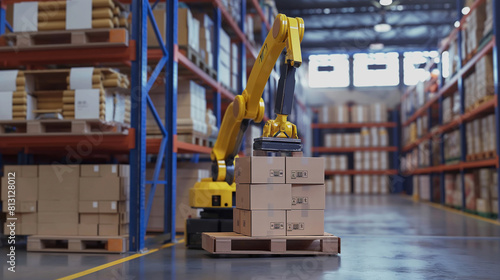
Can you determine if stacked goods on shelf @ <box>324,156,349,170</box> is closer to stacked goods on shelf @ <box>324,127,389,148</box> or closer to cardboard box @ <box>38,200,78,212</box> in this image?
stacked goods on shelf @ <box>324,127,389,148</box>

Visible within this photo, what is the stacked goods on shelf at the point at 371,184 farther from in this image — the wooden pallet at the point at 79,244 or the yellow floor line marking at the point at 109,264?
the wooden pallet at the point at 79,244

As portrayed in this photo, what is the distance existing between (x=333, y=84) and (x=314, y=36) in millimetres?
2970

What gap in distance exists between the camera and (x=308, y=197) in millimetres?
5348

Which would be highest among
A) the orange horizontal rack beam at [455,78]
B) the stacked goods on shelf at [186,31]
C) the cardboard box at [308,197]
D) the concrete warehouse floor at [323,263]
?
the orange horizontal rack beam at [455,78]

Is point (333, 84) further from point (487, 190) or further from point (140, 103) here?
point (140, 103)

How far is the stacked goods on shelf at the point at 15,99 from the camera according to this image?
5840 mm

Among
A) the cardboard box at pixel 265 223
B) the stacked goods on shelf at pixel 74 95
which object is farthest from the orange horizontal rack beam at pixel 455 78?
the stacked goods on shelf at pixel 74 95

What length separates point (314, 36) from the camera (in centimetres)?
2569

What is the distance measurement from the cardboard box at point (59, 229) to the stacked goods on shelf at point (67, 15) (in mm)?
2074

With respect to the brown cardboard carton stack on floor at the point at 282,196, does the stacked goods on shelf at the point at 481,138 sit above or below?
above

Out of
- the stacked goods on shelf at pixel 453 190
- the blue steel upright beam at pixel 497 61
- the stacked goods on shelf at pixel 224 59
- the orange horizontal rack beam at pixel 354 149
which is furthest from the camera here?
the orange horizontal rack beam at pixel 354 149

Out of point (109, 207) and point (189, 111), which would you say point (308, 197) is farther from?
point (189, 111)

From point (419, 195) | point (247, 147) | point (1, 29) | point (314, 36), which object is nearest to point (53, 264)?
point (1, 29)

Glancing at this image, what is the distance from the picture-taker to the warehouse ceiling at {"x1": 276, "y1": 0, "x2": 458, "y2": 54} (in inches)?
861
